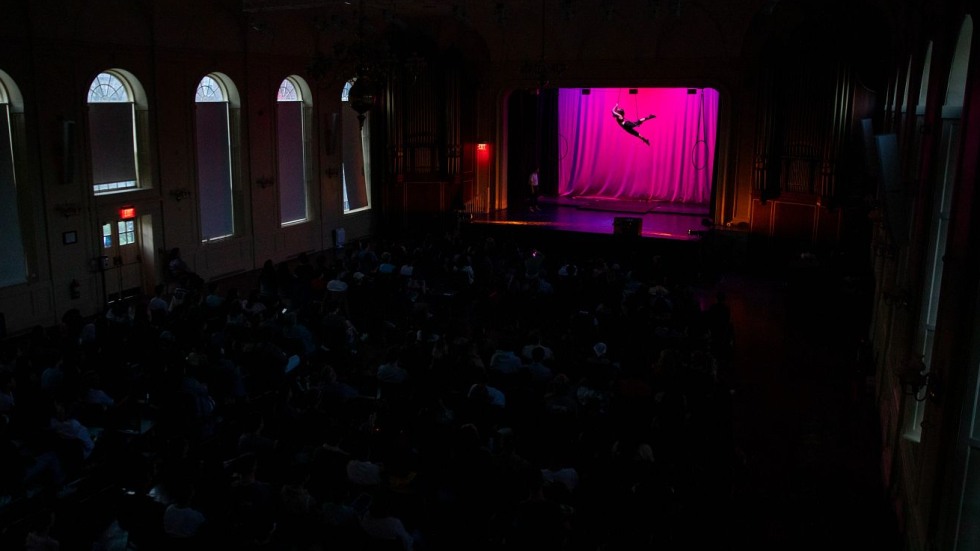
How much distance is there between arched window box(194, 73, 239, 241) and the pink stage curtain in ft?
34.0


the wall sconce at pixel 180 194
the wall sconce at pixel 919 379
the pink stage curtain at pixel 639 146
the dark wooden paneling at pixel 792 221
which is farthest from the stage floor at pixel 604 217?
Result: the wall sconce at pixel 919 379

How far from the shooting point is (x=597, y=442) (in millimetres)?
7559

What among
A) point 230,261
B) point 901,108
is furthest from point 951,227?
point 230,261

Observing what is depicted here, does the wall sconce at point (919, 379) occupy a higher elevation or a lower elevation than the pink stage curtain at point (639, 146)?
lower

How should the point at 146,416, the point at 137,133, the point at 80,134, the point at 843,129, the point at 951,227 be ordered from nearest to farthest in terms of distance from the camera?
the point at 951,227 → the point at 146,416 → the point at 80,134 → the point at 137,133 → the point at 843,129

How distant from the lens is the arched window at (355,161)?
2098 cm

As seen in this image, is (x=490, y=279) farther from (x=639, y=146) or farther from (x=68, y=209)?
(x=639, y=146)

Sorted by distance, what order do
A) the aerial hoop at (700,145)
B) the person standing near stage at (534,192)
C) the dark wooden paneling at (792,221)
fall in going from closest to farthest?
the dark wooden paneling at (792,221) → the person standing near stage at (534,192) → the aerial hoop at (700,145)

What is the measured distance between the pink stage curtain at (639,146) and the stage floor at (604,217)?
0.76 meters

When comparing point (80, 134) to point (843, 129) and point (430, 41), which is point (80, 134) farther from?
point (843, 129)

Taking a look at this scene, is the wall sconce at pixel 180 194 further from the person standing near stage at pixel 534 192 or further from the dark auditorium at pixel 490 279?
the person standing near stage at pixel 534 192

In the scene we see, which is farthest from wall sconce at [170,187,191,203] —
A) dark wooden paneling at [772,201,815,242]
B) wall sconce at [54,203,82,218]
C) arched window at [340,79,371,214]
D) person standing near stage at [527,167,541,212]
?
dark wooden paneling at [772,201,815,242]

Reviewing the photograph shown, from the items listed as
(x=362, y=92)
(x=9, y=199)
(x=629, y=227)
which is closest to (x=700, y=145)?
(x=629, y=227)

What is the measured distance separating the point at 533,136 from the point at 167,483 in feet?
61.2
